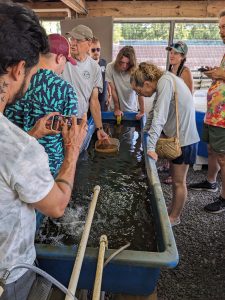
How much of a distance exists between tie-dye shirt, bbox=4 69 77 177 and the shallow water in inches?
15.2

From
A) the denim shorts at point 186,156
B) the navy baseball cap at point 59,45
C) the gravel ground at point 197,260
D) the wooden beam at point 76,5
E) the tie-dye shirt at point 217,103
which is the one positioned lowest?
the gravel ground at point 197,260

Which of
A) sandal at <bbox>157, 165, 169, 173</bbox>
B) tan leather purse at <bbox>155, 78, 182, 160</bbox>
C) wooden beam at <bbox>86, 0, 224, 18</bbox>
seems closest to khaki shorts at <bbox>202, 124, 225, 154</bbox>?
tan leather purse at <bbox>155, 78, 182, 160</bbox>

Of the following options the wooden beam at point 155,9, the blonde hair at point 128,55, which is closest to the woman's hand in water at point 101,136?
the blonde hair at point 128,55

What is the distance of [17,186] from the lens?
0.61m

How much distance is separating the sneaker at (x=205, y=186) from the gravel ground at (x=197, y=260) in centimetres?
25

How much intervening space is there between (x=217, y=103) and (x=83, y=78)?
1142mm

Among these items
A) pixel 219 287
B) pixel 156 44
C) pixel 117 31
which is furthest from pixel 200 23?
pixel 219 287

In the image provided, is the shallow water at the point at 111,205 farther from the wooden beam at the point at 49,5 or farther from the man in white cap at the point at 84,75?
the wooden beam at the point at 49,5

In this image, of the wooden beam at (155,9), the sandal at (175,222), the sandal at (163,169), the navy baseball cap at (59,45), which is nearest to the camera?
the navy baseball cap at (59,45)

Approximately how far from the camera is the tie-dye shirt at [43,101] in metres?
1.33

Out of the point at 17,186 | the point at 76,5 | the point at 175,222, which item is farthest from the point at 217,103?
the point at 76,5

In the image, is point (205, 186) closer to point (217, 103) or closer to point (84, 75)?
point (217, 103)

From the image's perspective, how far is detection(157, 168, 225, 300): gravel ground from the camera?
1781mm

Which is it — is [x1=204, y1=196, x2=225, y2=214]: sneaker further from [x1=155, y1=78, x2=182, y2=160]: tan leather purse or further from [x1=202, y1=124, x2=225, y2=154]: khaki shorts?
[x1=155, y1=78, x2=182, y2=160]: tan leather purse
